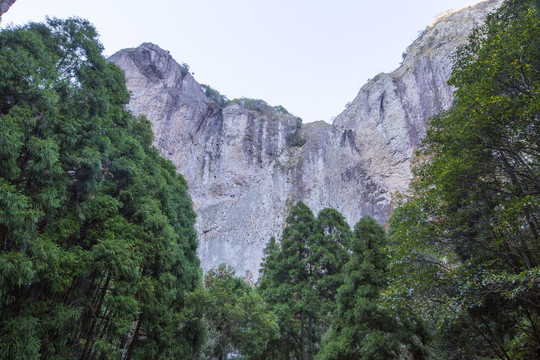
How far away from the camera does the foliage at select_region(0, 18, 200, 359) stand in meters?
5.60

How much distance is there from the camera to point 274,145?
3859 centimetres

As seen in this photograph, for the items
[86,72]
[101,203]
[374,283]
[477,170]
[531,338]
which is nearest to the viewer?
[531,338]

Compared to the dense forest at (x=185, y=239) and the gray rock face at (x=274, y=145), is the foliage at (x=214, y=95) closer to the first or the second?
the gray rock face at (x=274, y=145)

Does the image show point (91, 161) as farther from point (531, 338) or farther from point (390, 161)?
point (390, 161)

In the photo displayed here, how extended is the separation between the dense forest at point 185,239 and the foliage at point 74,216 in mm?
39

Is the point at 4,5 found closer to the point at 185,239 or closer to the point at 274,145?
the point at 185,239

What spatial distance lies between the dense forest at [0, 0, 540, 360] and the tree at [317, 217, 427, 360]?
52 millimetres

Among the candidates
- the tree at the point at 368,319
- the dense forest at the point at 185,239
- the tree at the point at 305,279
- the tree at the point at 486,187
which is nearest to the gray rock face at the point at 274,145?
the tree at the point at 305,279

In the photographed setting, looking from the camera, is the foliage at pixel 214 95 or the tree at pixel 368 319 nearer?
the tree at pixel 368 319

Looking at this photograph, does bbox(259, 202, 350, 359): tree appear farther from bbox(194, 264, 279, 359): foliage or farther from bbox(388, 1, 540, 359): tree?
bbox(388, 1, 540, 359): tree

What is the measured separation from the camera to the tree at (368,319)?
27.2 ft

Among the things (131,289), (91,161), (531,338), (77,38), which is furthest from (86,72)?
(531,338)

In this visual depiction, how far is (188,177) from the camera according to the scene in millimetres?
34438

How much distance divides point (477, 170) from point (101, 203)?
9.07 metres
